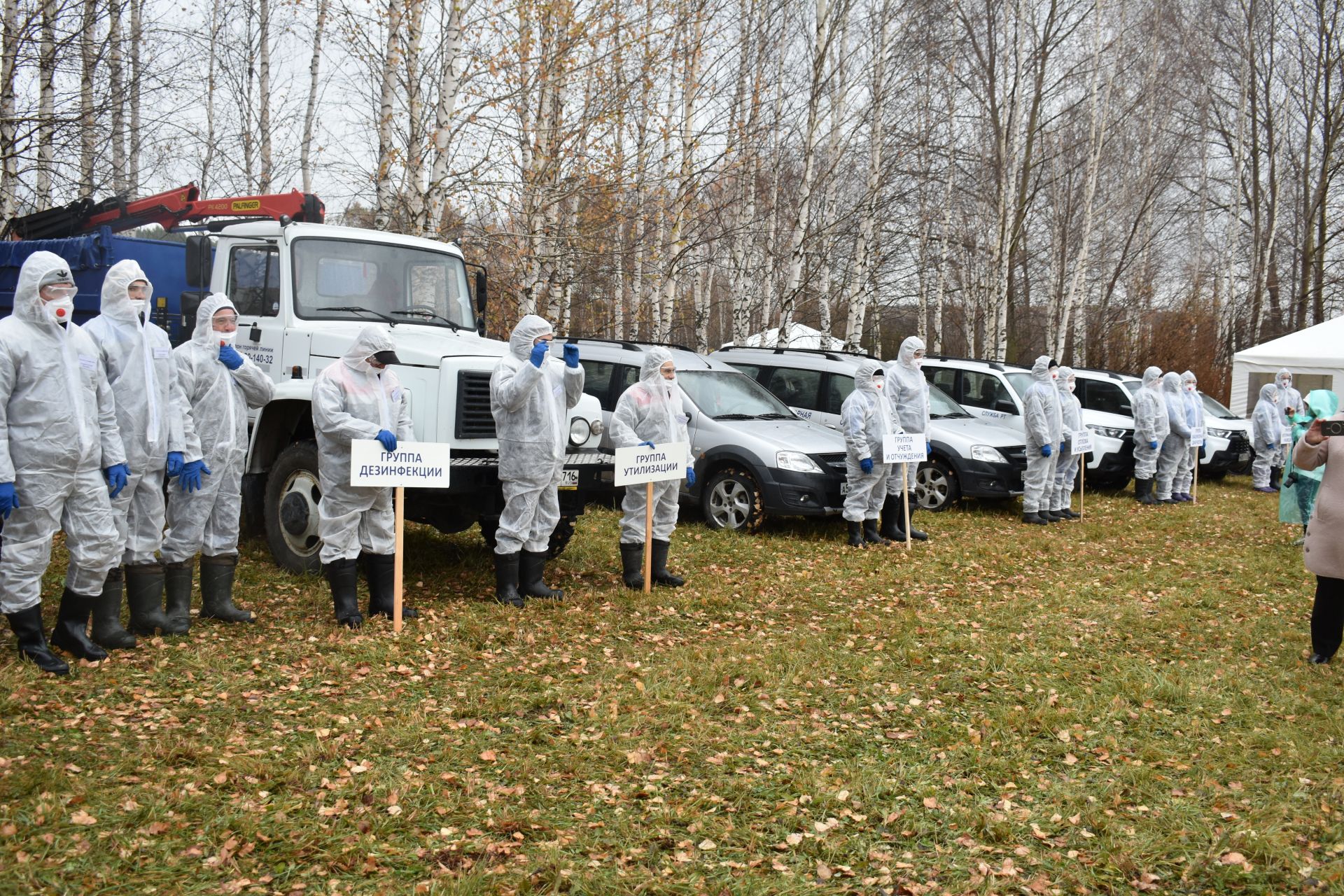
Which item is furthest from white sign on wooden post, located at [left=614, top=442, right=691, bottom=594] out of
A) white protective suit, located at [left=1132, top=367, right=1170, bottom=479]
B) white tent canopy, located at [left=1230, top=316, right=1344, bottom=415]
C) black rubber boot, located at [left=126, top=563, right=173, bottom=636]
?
white protective suit, located at [left=1132, top=367, right=1170, bottom=479]

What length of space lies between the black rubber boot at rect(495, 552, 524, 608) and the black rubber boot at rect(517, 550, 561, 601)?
0.35ft

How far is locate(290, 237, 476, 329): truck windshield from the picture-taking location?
8.05 meters

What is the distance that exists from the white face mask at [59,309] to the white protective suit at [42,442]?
3cm

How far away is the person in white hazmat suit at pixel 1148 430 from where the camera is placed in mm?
15164

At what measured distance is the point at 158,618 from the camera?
646 centimetres

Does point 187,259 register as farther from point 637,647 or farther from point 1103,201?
point 1103,201

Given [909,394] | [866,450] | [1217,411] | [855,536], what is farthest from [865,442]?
[1217,411]

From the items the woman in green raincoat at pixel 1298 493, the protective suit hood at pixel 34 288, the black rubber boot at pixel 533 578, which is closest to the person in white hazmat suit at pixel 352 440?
the black rubber boot at pixel 533 578

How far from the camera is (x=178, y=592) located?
6.60m

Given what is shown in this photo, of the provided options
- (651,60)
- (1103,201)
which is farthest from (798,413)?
(1103,201)

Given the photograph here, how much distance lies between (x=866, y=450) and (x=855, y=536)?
2.93ft

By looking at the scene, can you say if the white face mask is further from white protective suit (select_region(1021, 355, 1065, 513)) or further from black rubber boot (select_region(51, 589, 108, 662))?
white protective suit (select_region(1021, 355, 1065, 513))

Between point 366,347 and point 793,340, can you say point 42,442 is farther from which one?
point 793,340

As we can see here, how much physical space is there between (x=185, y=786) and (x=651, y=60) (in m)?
12.5
